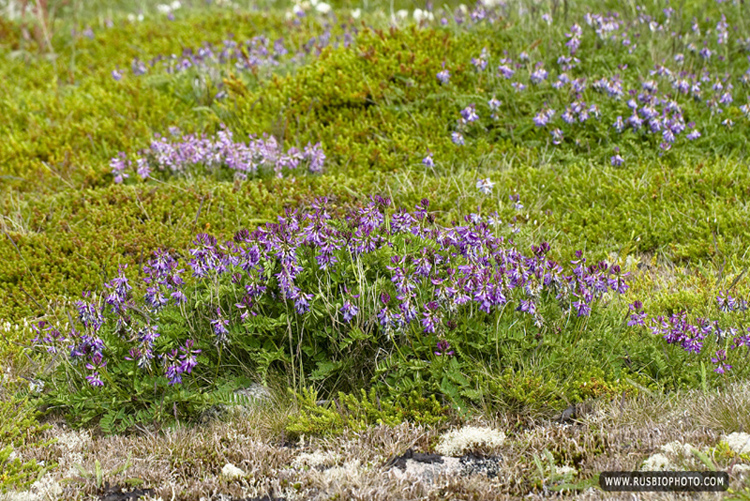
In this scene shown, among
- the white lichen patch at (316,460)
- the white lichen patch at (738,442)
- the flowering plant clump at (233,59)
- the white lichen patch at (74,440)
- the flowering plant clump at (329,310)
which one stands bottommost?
the white lichen patch at (74,440)

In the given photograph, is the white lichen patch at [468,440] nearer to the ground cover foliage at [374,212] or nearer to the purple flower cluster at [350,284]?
the ground cover foliage at [374,212]

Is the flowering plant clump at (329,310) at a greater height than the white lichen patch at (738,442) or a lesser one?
greater

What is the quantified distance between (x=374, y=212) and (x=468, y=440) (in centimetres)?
134

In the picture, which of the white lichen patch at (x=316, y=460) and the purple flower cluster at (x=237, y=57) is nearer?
the white lichen patch at (x=316, y=460)

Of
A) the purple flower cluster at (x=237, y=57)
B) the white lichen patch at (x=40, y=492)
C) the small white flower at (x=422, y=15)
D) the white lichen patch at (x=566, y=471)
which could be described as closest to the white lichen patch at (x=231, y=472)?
the white lichen patch at (x=40, y=492)

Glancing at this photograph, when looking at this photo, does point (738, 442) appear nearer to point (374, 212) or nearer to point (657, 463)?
point (657, 463)

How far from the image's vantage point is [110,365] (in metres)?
3.90

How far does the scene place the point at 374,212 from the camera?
3.82m

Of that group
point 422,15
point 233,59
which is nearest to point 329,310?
point 422,15

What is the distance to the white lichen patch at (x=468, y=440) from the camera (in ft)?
11.0

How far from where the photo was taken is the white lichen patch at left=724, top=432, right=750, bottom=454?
119 inches

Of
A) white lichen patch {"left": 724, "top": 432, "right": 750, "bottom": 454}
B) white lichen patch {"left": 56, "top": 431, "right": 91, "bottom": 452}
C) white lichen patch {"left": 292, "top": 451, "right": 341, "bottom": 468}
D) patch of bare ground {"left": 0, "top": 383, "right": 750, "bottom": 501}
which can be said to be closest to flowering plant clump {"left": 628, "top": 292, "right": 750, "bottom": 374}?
patch of bare ground {"left": 0, "top": 383, "right": 750, "bottom": 501}

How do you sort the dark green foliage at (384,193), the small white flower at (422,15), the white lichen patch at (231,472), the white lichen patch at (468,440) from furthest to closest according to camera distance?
the small white flower at (422,15)
the dark green foliage at (384,193)
the white lichen patch at (468,440)
the white lichen patch at (231,472)

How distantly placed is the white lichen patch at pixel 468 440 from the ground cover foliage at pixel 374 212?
124mm
